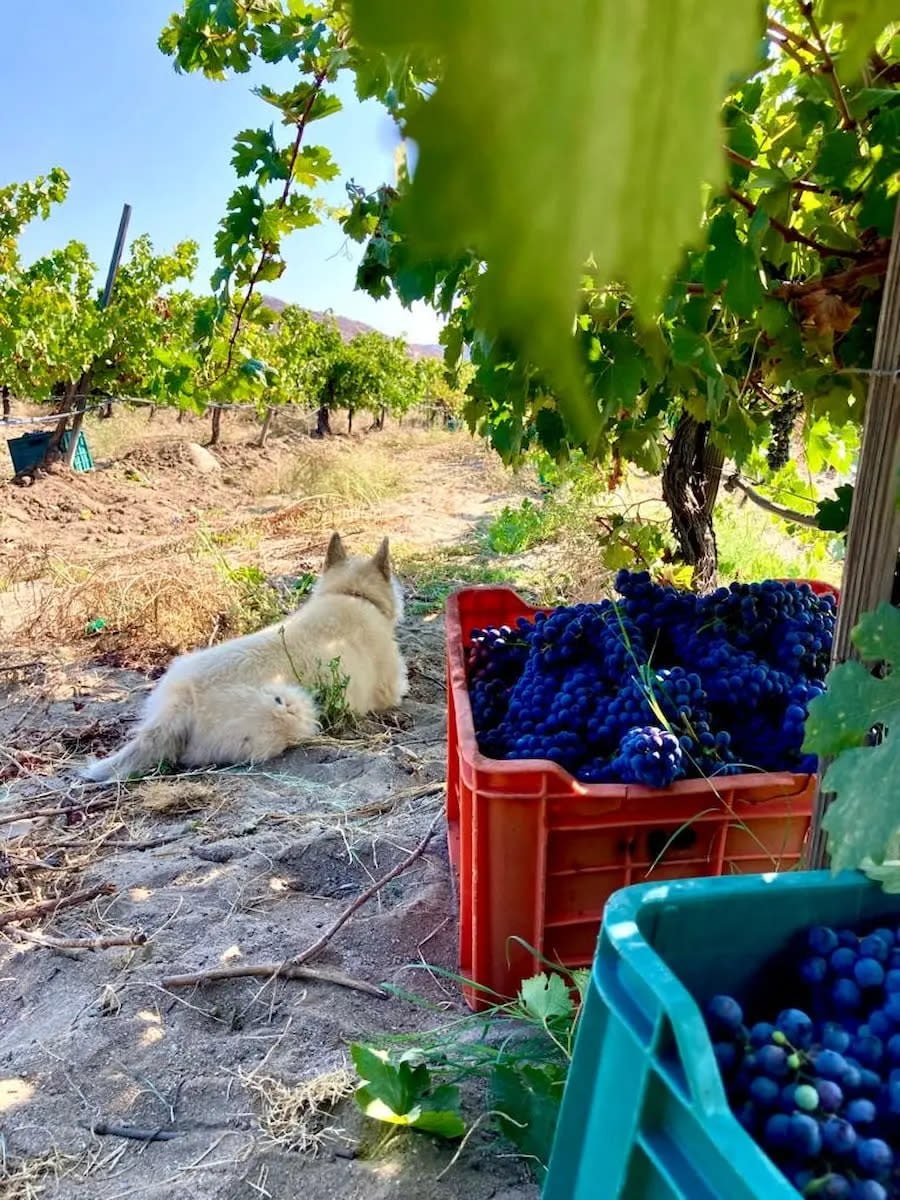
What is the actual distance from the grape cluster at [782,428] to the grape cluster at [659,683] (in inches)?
30.2

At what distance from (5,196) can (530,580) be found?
8.37 m

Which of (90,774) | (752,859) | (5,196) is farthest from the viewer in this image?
(5,196)

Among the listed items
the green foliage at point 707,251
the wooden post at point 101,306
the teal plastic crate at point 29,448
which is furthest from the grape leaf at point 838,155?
the teal plastic crate at point 29,448

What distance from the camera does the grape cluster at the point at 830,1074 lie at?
786mm

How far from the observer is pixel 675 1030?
2.44 ft

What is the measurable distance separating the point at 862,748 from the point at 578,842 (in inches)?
32.9

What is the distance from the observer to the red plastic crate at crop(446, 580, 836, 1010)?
1615mm

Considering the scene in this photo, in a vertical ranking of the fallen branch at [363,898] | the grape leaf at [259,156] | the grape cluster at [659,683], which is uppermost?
the grape leaf at [259,156]

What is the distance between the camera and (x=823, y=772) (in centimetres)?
124

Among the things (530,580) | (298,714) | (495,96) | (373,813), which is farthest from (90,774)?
(530,580)

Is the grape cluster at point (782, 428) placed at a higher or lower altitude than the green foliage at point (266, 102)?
lower

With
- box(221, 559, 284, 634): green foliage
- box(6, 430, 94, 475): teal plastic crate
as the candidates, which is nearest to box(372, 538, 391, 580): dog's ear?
box(221, 559, 284, 634): green foliage

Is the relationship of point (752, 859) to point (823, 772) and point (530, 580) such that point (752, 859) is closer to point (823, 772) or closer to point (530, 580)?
point (823, 772)

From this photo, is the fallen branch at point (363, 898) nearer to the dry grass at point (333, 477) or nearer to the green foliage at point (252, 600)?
the green foliage at point (252, 600)
